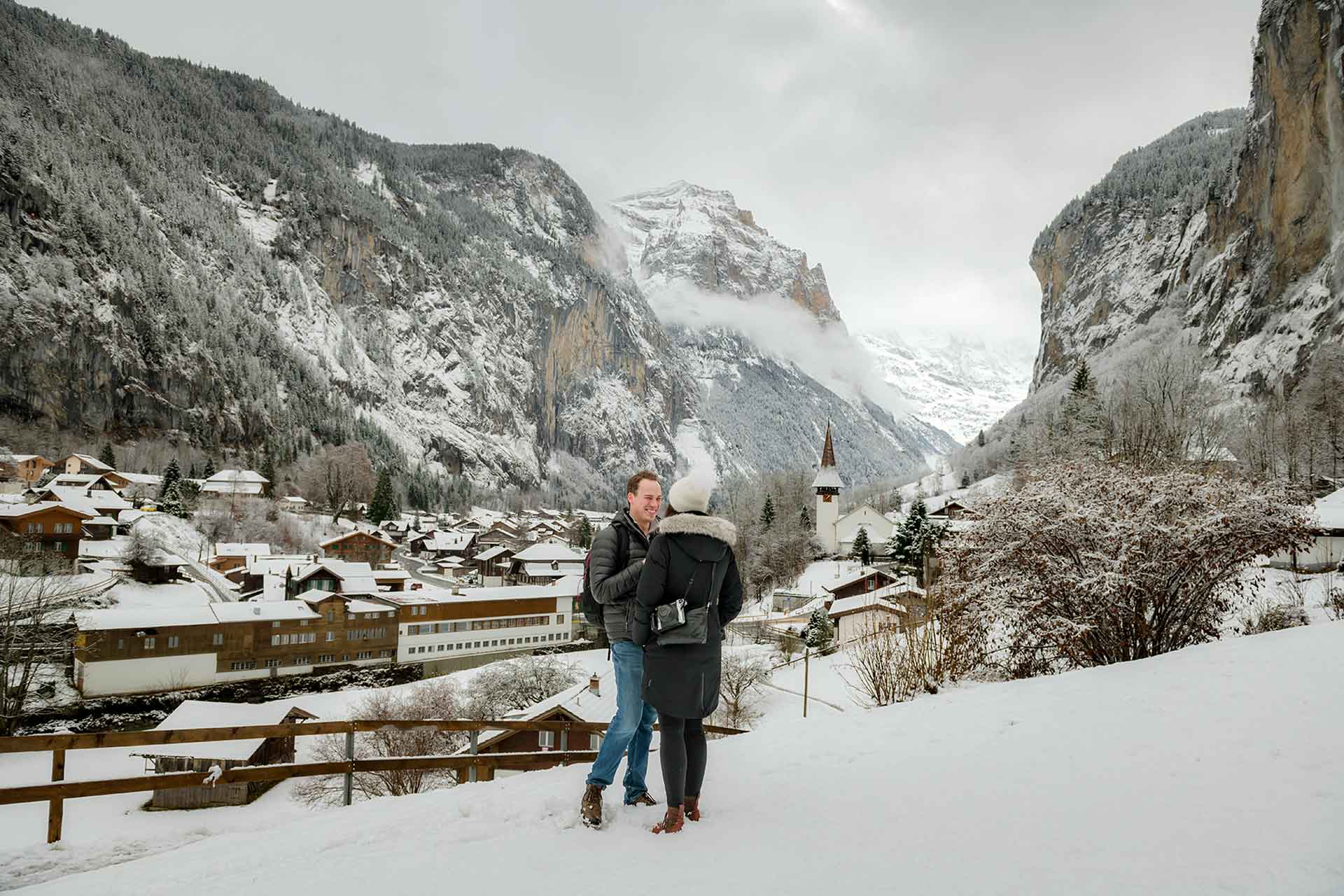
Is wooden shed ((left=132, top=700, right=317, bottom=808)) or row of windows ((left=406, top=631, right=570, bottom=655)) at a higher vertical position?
wooden shed ((left=132, top=700, right=317, bottom=808))

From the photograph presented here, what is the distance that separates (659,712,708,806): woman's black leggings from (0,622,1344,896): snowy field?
8.8 inches

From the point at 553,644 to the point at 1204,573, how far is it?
37742 mm

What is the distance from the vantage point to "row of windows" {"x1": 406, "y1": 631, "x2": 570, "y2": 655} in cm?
3644

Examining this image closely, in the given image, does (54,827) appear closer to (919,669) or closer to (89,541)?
(919,669)

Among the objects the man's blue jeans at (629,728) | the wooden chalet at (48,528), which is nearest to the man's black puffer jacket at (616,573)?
the man's blue jeans at (629,728)

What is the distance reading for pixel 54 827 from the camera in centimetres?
383

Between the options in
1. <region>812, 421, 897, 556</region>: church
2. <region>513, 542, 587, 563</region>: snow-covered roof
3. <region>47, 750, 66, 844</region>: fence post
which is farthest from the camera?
<region>812, 421, 897, 556</region>: church

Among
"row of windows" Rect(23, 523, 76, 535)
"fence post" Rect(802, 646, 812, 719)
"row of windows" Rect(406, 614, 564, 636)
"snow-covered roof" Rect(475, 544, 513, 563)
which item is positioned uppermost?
"row of windows" Rect(23, 523, 76, 535)

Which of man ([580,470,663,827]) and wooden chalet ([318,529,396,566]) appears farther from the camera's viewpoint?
wooden chalet ([318,529,396,566])

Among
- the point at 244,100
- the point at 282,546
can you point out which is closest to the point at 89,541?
A: the point at 282,546

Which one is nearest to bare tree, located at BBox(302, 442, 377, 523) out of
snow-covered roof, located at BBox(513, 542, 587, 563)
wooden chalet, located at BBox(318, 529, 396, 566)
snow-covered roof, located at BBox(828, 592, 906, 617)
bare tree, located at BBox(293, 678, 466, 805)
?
wooden chalet, located at BBox(318, 529, 396, 566)

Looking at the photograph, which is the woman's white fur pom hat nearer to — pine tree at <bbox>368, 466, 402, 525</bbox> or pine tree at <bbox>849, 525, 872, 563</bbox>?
pine tree at <bbox>849, 525, 872, 563</bbox>

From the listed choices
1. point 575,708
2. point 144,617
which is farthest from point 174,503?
point 575,708

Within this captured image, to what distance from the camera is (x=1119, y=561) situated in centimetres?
724
